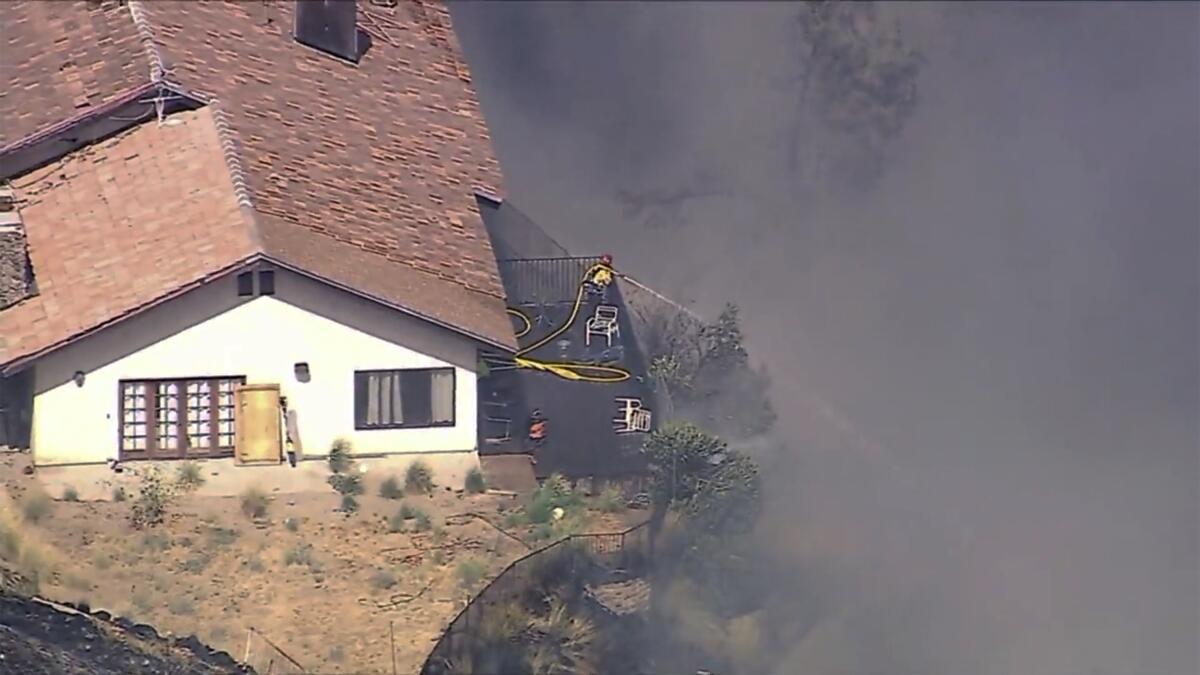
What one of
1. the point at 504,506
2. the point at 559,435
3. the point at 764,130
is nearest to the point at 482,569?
the point at 504,506

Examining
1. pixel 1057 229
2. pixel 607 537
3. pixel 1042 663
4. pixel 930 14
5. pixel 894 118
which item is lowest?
pixel 1042 663

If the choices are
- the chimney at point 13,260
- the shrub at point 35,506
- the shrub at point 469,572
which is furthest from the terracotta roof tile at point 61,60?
the shrub at point 469,572

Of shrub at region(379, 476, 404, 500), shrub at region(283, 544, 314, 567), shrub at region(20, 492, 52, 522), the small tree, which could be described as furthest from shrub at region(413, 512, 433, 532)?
shrub at region(20, 492, 52, 522)

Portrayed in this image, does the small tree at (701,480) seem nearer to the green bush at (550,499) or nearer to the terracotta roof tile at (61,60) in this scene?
the green bush at (550,499)

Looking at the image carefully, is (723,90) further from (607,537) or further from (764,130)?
(607,537)

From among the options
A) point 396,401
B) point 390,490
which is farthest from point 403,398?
point 390,490
